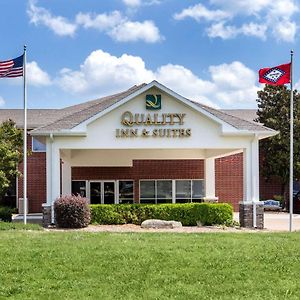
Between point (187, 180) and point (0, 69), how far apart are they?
47.2ft

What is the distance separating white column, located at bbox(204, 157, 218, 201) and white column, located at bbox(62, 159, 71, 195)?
7.49 metres

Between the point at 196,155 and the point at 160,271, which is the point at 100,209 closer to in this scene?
the point at 196,155

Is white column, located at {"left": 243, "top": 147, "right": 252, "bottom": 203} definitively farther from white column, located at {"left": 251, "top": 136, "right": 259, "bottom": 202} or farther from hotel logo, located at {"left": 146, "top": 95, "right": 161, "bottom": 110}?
hotel logo, located at {"left": 146, "top": 95, "right": 161, "bottom": 110}

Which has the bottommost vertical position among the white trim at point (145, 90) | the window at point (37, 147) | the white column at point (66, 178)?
the white column at point (66, 178)

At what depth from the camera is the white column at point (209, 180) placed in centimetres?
3122

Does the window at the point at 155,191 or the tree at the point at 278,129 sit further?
the tree at the point at 278,129

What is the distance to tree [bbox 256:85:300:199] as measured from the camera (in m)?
34.3

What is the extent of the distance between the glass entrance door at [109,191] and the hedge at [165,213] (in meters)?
10.3

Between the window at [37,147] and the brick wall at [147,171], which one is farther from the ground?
the window at [37,147]

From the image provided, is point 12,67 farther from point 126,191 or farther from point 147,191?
point 147,191

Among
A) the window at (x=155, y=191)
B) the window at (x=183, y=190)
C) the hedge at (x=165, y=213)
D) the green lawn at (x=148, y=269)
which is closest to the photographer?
the green lawn at (x=148, y=269)

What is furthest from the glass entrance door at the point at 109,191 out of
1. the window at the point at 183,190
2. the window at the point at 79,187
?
the window at the point at 183,190

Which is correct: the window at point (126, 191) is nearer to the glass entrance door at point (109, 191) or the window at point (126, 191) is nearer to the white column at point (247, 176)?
the glass entrance door at point (109, 191)

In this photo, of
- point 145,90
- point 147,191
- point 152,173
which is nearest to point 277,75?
point 145,90
